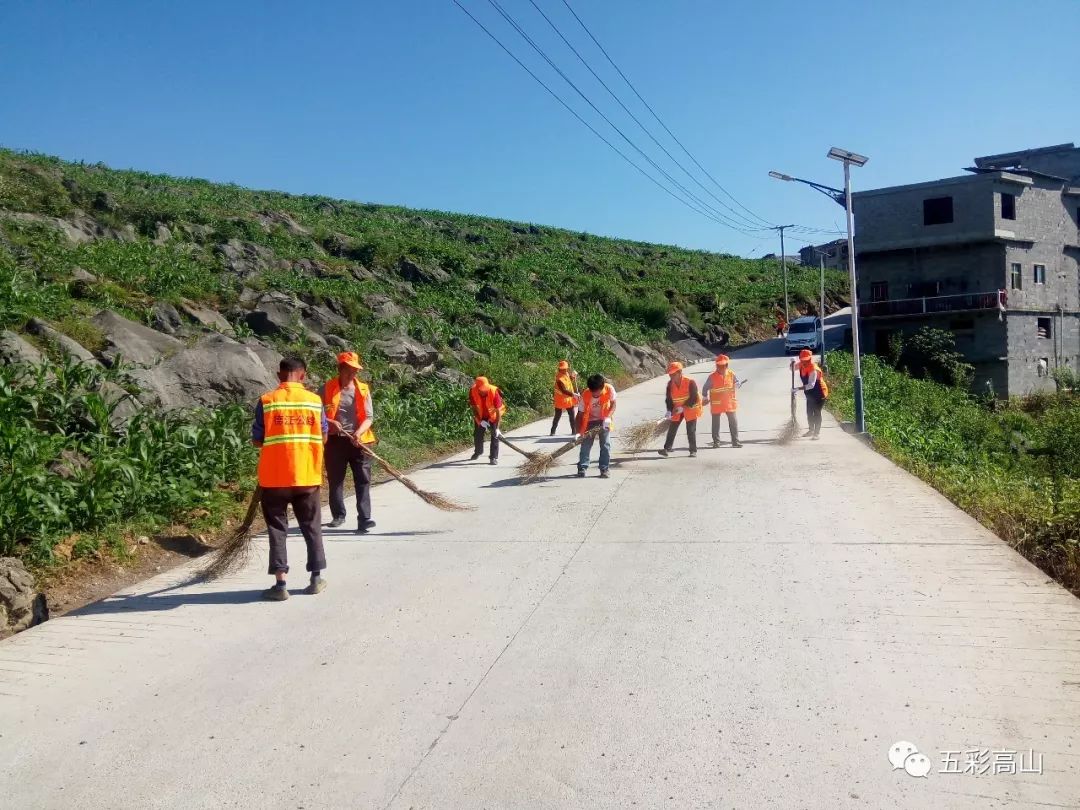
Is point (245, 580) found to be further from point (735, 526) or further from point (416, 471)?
point (416, 471)

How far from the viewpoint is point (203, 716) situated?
15.1ft

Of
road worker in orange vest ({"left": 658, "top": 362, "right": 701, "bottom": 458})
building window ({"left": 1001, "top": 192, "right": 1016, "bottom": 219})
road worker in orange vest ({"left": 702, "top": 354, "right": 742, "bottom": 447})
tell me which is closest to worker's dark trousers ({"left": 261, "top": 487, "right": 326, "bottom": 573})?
road worker in orange vest ({"left": 658, "top": 362, "right": 701, "bottom": 458})

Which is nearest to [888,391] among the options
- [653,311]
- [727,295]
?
[653,311]

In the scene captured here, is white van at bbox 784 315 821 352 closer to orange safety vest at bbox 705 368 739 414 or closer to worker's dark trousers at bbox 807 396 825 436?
worker's dark trousers at bbox 807 396 825 436

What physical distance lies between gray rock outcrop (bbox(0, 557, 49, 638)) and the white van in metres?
42.1

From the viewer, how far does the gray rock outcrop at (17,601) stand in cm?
633

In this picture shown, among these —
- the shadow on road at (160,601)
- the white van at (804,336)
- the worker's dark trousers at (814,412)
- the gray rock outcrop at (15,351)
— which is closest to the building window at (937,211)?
the white van at (804,336)

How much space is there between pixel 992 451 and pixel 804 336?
23.3 m

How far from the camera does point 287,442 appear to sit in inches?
259

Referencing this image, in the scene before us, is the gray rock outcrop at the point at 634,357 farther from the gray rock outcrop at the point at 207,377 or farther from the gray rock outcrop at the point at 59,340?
the gray rock outcrop at the point at 59,340

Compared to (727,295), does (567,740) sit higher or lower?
lower

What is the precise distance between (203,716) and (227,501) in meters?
5.46

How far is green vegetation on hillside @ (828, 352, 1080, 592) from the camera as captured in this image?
27.9 feet

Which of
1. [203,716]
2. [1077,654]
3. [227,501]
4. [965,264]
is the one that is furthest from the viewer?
[965,264]
